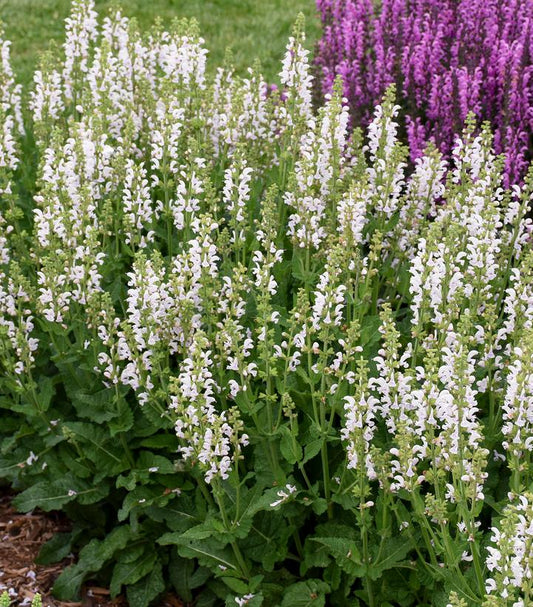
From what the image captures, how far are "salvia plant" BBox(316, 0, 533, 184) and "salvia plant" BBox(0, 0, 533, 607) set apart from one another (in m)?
1.56

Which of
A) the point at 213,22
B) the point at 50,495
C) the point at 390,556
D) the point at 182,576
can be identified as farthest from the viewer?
the point at 213,22

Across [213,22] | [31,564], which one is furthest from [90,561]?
[213,22]

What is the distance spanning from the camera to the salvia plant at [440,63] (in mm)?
5914

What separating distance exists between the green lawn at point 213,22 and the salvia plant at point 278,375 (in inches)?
218

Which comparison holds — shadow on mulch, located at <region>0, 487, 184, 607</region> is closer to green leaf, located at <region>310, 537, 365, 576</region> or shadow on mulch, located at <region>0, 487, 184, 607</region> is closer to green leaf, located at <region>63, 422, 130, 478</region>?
green leaf, located at <region>63, 422, 130, 478</region>

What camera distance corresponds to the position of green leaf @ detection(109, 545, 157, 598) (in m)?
4.04

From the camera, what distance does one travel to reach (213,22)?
1118 centimetres

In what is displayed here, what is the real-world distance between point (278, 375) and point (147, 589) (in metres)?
1.19

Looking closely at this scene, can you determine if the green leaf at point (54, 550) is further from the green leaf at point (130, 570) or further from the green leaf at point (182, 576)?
the green leaf at point (182, 576)

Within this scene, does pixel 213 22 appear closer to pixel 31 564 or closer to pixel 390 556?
pixel 31 564

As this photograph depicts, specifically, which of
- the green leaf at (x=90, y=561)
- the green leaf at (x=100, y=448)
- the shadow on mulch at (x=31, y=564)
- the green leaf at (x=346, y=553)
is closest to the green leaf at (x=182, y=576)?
the shadow on mulch at (x=31, y=564)

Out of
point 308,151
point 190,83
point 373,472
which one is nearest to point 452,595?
point 373,472

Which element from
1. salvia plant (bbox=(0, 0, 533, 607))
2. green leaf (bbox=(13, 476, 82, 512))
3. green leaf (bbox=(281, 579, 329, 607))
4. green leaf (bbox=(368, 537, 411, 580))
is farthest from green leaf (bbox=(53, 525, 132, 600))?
green leaf (bbox=(368, 537, 411, 580))

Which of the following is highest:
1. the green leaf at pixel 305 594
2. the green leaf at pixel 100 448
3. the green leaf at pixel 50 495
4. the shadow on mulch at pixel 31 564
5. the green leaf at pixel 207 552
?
the green leaf at pixel 100 448
